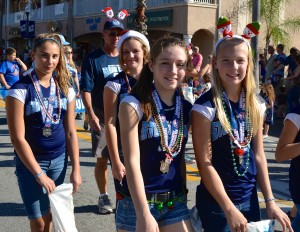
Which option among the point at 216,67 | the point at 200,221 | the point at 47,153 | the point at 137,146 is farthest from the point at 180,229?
the point at 47,153

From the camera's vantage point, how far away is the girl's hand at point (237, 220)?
114 inches

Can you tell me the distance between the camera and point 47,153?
155 inches

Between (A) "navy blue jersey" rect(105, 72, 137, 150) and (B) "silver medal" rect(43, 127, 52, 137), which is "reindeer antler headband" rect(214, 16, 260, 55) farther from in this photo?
(B) "silver medal" rect(43, 127, 52, 137)

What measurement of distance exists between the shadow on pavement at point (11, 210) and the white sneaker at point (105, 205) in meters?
0.81

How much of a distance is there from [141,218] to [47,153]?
1351 millimetres

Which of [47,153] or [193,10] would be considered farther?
[193,10]

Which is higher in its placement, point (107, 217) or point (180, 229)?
point (180, 229)

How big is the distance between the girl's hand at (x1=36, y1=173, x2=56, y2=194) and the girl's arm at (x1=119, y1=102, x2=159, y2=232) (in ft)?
3.15

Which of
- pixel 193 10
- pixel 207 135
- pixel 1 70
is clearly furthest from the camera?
pixel 193 10

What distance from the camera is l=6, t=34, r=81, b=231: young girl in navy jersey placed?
12.3 ft

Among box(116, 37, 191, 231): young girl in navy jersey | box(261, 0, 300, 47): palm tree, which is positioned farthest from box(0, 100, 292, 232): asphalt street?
box(261, 0, 300, 47): palm tree

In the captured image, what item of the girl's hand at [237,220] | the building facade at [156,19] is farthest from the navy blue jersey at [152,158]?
the building facade at [156,19]

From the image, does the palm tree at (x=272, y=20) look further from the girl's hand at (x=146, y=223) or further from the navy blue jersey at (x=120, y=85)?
the girl's hand at (x=146, y=223)

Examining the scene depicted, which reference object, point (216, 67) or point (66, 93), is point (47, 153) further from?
point (216, 67)
